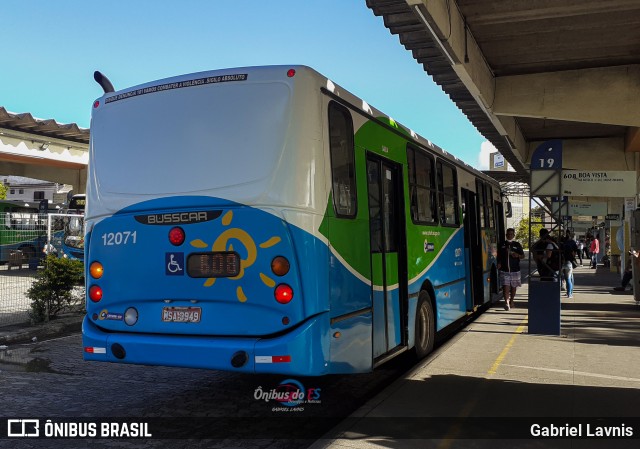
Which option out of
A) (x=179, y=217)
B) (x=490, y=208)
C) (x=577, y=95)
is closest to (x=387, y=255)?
(x=179, y=217)

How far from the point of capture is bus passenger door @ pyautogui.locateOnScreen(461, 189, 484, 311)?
447 inches

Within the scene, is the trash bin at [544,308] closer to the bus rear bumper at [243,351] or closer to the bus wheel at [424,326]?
the bus wheel at [424,326]

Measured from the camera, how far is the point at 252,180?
5.39 metres

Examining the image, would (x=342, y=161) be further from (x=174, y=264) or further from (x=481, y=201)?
(x=481, y=201)

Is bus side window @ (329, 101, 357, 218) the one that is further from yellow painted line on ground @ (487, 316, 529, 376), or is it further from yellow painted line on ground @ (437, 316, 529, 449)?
yellow painted line on ground @ (487, 316, 529, 376)

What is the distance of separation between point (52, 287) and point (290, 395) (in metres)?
7.08

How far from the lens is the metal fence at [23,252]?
12.6 metres

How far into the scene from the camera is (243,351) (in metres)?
5.21

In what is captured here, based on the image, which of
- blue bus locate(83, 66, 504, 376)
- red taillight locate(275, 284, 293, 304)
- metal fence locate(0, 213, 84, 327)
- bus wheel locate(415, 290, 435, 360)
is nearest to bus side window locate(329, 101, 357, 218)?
blue bus locate(83, 66, 504, 376)

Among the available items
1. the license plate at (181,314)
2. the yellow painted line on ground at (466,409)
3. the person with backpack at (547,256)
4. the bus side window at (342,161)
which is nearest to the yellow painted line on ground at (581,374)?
the yellow painted line on ground at (466,409)

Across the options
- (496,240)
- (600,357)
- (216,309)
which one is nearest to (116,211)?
(216,309)

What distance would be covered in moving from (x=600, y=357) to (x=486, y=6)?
6.06 metres

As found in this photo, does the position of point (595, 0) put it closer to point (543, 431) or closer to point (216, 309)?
point (543, 431)

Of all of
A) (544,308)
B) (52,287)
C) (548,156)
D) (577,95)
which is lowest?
(544,308)
